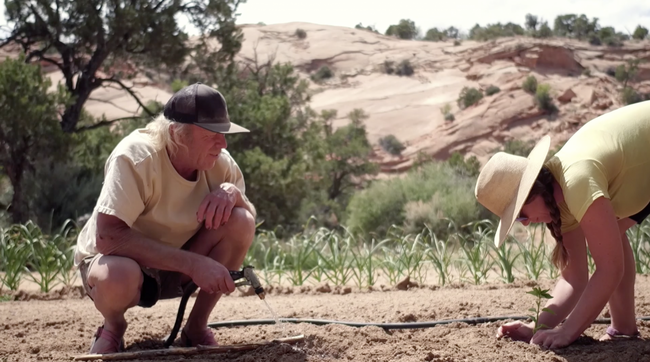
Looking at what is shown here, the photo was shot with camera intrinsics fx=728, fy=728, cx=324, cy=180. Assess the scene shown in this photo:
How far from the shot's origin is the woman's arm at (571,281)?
9.99 ft

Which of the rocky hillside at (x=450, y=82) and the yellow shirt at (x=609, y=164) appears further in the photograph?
the rocky hillside at (x=450, y=82)

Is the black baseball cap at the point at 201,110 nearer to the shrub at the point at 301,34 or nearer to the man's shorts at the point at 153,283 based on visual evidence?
the man's shorts at the point at 153,283

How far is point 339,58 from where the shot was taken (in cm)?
4344

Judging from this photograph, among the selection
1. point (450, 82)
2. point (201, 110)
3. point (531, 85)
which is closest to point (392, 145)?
point (531, 85)

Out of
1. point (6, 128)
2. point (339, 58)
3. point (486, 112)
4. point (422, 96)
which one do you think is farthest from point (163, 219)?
point (339, 58)

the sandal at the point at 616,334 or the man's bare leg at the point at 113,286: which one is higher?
the man's bare leg at the point at 113,286

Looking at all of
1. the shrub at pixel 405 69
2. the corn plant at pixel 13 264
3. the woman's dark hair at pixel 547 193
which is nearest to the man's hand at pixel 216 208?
the woman's dark hair at pixel 547 193

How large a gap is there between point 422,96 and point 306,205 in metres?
22.1

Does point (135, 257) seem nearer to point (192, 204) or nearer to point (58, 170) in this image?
point (192, 204)

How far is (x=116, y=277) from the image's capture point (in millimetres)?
2855

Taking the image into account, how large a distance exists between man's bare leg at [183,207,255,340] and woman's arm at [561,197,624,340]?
140cm

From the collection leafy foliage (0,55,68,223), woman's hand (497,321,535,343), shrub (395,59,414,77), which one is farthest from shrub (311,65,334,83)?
woman's hand (497,321,535,343)

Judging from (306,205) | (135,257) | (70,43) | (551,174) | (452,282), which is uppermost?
(70,43)

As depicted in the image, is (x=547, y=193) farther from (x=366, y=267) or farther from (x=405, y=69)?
(x=405, y=69)
